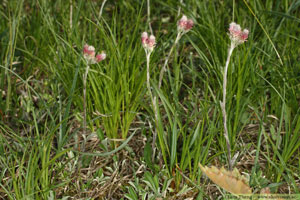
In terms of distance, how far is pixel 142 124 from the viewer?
2305 millimetres

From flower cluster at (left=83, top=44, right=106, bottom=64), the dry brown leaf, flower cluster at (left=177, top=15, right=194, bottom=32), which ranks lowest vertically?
the dry brown leaf

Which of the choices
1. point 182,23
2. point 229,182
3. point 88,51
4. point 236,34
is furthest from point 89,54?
point 229,182

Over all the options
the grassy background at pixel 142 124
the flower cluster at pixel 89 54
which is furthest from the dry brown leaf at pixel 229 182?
the flower cluster at pixel 89 54

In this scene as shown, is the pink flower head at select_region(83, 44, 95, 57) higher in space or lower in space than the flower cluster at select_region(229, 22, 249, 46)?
lower

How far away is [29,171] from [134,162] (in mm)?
555

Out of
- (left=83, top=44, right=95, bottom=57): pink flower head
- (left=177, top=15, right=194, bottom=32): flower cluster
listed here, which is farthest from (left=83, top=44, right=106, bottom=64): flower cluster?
(left=177, top=15, right=194, bottom=32): flower cluster

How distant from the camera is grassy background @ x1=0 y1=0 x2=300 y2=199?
1.88 meters

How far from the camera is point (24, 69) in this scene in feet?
8.50

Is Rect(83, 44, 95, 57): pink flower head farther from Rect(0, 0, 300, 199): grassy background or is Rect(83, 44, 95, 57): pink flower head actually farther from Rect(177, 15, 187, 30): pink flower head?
Rect(177, 15, 187, 30): pink flower head

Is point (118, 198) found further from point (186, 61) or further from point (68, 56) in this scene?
point (186, 61)

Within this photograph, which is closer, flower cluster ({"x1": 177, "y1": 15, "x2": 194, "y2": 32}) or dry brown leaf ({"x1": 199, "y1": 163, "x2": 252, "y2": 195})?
dry brown leaf ({"x1": 199, "y1": 163, "x2": 252, "y2": 195})

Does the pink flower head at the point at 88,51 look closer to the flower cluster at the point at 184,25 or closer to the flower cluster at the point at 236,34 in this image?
the flower cluster at the point at 184,25

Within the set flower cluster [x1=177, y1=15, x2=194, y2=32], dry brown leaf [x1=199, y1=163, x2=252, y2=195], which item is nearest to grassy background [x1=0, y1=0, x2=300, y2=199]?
dry brown leaf [x1=199, y1=163, x2=252, y2=195]

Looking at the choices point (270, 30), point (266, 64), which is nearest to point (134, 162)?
point (266, 64)
